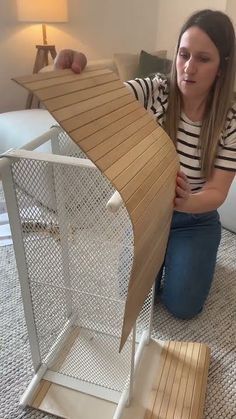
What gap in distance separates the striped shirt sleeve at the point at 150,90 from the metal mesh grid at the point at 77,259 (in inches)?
9.4

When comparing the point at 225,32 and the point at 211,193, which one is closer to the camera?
the point at 225,32

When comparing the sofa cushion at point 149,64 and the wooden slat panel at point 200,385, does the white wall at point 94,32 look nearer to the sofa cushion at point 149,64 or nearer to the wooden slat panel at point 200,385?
the sofa cushion at point 149,64

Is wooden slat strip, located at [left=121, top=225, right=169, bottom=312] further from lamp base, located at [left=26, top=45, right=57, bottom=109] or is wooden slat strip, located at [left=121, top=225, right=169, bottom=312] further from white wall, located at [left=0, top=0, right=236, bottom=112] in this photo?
white wall, located at [left=0, top=0, right=236, bottom=112]

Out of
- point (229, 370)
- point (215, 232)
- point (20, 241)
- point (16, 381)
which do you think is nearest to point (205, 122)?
point (215, 232)

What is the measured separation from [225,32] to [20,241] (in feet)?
2.21

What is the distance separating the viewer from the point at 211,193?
3.41 feet

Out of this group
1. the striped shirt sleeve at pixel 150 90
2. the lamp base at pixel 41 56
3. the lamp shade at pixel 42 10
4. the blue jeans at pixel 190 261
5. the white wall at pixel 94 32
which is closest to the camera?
the striped shirt sleeve at pixel 150 90

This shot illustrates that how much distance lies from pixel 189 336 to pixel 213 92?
722 millimetres

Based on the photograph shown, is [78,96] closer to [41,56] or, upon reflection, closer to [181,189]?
[181,189]

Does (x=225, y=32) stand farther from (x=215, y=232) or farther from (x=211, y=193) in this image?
(x=215, y=232)

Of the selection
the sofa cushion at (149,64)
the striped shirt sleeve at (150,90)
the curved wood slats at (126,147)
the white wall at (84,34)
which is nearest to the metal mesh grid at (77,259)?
the curved wood slats at (126,147)

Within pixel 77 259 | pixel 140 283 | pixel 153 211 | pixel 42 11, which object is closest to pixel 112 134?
pixel 153 211

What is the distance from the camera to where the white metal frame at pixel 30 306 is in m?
0.74

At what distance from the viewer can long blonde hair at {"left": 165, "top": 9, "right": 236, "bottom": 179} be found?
918mm
